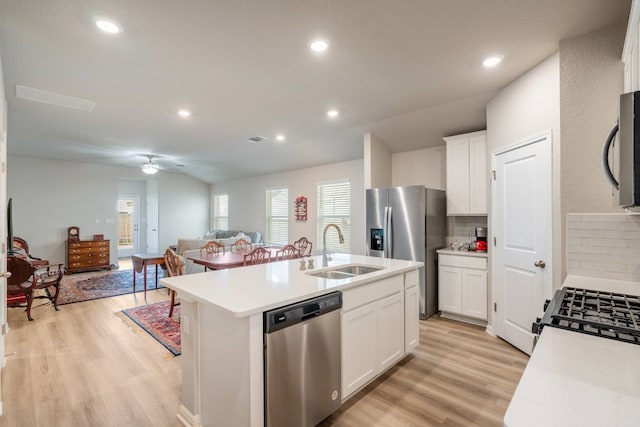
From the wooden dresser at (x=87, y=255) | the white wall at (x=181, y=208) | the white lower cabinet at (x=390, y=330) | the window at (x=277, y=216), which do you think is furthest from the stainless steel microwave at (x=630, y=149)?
the white wall at (x=181, y=208)

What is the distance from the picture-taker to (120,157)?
23.1 ft

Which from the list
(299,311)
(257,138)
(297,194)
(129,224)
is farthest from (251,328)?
(129,224)

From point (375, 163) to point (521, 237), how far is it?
2350mm

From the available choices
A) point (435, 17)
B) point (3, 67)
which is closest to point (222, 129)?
point (3, 67)

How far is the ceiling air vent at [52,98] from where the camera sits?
3.27 m

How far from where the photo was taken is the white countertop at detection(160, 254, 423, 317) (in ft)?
5.45

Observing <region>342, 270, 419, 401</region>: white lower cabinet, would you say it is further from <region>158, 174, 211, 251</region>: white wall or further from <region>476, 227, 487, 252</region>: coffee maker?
<region>158, 174, 211, 251</region>: white wall

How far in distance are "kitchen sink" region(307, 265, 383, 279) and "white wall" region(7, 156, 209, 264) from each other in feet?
25.2

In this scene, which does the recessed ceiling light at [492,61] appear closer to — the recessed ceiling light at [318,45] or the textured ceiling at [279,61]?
the textured ceiling at [279,61]

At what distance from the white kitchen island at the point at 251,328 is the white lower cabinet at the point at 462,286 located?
1408mm

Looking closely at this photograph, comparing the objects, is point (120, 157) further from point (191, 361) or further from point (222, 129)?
point (191, 361)

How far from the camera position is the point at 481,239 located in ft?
13.3

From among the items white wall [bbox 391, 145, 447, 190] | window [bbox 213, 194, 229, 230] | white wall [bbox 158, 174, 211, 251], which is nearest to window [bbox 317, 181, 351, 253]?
white wall [bbox 391, 145, 447, 190]

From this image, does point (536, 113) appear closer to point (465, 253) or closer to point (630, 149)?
point (465, 253)
